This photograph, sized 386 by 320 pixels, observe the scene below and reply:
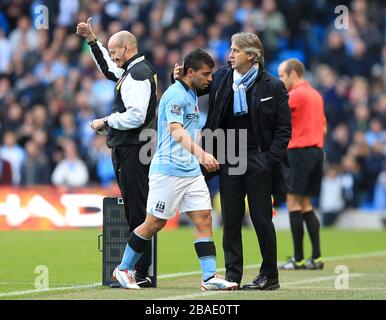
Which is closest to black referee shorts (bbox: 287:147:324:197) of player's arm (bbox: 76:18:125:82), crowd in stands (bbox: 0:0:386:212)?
player's arm (bbox: 76:18:125:82)

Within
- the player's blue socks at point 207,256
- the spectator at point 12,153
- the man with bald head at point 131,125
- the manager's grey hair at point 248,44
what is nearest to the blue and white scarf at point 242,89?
the manager's grey hair at point 248,44

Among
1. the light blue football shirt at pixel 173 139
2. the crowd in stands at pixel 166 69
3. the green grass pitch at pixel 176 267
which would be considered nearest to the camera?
the green grass pitch at pixel 176 267

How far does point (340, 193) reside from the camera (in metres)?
22.9

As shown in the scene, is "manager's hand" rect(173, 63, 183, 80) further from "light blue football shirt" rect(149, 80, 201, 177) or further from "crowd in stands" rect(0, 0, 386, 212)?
"crowd in stands" rect(0, 0, 386, 212)

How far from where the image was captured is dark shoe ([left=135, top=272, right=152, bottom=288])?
A: 10.8 metres

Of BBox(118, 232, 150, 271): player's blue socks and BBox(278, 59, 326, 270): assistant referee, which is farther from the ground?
BBox(278, 59, 326, 270): assistant referee

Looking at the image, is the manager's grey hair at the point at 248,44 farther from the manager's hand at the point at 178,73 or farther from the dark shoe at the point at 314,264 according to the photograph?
the dark shoe at the point at 314,264

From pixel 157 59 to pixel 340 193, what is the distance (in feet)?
19.2

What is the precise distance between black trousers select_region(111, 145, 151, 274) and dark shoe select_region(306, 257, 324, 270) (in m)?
3.64

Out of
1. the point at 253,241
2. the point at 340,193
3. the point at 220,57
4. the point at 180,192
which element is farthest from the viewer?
the point at 220,57

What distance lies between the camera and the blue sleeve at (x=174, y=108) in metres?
10.1

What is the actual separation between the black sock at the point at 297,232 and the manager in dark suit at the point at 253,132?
337 cm
